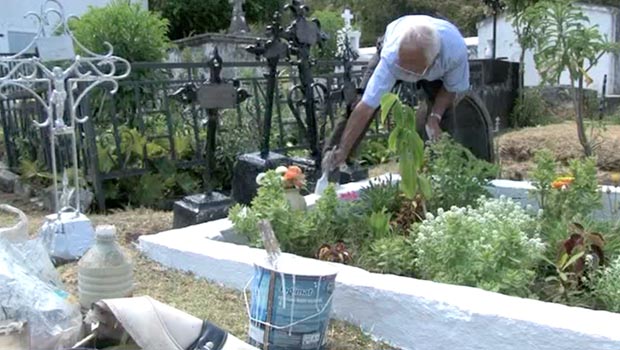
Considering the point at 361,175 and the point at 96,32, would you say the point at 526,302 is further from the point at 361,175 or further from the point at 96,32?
the point at 96,32

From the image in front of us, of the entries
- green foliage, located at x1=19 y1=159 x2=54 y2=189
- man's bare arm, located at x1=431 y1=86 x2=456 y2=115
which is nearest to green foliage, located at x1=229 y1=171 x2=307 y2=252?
man's bare arm, located at x1=431 y1=86 x2=456 y2=115

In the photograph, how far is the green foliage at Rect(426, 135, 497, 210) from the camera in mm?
3848

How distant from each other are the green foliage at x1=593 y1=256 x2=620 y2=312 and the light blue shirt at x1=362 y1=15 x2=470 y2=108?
2035 mm

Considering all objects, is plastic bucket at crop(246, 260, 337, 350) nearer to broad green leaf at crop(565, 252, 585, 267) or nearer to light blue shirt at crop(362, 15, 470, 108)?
broad green leaf at crop(565, 252, 585, 267)

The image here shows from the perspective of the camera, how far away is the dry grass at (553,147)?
795 cm

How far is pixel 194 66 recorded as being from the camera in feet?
22.7

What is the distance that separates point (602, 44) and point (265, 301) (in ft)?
21.5

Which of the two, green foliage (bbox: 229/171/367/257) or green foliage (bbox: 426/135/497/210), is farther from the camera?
green foliage (bbox: 426/135/497/210)

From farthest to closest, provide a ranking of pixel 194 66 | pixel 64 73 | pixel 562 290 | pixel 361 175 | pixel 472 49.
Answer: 1. pixel 472 49
2. pixel 194 66
3. pixel 361 175
4. pixel 64 73
5. pixel 562 290

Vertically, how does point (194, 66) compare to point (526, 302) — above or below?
above

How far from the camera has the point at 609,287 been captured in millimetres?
2709

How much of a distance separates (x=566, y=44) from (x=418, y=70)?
154 inches

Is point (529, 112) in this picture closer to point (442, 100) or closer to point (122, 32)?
point (122, 32)

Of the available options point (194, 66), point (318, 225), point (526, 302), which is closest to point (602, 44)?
point (194, 66)
